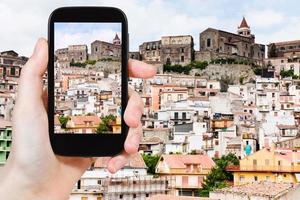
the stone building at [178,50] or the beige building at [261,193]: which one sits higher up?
the stone building at [178,50]

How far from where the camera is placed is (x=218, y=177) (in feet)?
33.6

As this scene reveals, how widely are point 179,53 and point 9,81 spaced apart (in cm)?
689

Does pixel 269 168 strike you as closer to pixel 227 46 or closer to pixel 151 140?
pixel 151 140

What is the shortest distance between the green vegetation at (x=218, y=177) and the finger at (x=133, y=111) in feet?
29.2

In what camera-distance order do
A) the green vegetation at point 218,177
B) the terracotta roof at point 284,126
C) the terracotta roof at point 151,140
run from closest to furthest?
the green vegetation at point 218,177 → the terracotta roof at point 151,140 → the terracotta roof at point 284,126

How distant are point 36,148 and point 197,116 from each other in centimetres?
1426

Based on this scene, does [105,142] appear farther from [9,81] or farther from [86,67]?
[86,67]

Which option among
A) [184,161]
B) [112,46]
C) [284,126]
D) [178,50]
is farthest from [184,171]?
[178,50]

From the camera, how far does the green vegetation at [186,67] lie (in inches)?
936

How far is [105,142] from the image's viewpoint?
0.75 meters

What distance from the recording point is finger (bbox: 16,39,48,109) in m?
0.70

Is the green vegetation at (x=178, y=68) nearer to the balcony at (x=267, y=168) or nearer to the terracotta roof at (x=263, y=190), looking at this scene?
the balcony at (x=267, y=168)

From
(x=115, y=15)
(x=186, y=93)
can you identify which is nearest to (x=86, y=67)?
(x=186, y=93)

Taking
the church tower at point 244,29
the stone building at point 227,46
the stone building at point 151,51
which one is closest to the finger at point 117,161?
the stone building at point 227,46
